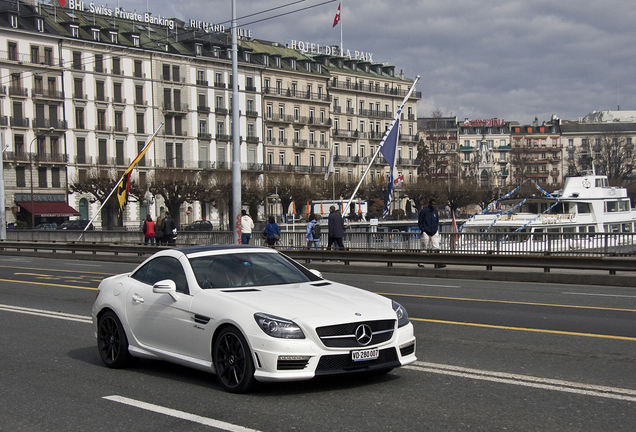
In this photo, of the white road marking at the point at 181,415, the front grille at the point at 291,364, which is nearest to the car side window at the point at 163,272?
the white road marking at the point at 181,415

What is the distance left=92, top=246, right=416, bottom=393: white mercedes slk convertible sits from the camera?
679 cm

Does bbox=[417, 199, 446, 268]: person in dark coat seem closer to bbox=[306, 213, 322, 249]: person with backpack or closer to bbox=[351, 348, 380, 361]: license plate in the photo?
bbox=[306, 213, 322, 249]: person with backpack

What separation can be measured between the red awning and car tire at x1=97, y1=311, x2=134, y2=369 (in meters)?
68.0

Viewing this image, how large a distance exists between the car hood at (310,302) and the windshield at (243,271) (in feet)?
0.71

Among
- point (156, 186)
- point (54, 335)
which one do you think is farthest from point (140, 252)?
point (156, 186)

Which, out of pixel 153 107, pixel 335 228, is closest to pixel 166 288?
pixel 335 228

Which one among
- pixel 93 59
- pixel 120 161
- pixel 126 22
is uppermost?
pixel 126 22

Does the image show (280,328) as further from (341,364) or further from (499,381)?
(499,381)

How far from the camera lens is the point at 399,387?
24.0 ft

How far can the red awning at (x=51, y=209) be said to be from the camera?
240 feet

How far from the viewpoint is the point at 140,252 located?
3238 cm

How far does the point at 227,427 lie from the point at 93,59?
3106 inches

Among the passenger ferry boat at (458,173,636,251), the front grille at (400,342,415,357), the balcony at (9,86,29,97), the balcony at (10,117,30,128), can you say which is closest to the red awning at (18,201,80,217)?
the balcony at (10,117,30,128)

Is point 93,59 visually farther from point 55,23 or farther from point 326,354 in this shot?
point 326,354
